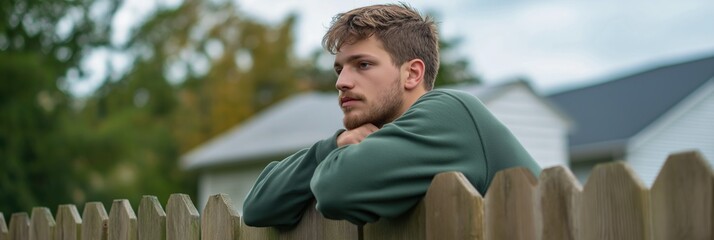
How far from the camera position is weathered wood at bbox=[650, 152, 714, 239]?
167 centimetres

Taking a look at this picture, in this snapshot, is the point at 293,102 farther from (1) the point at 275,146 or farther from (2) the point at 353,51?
(2) the point at 353,51

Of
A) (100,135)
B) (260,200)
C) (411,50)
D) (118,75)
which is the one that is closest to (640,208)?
(411,50)

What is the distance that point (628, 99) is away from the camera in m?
25.9

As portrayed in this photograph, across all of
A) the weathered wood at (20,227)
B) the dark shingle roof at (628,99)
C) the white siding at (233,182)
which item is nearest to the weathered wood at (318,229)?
the weathered wood at (20,227)

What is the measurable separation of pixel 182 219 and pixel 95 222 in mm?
642

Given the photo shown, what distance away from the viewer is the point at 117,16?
17703 mm

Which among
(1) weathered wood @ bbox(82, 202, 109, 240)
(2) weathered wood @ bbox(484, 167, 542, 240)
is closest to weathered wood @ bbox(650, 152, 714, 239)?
(2) weathered wood @ bbox(484, 167, 542, 240)

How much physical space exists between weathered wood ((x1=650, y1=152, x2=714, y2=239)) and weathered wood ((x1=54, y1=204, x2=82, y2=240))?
2604 millimetres

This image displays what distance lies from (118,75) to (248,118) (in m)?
15.9

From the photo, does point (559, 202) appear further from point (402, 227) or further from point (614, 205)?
point (402, 227)

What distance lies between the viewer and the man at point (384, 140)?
7.34 ft

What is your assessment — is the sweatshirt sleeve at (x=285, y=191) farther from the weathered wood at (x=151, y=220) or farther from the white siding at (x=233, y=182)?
the white siding at (x=233, y=182)

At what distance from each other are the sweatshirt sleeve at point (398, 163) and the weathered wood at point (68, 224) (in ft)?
5.73

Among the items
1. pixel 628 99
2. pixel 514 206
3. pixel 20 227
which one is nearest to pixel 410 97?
pixel 514 206
